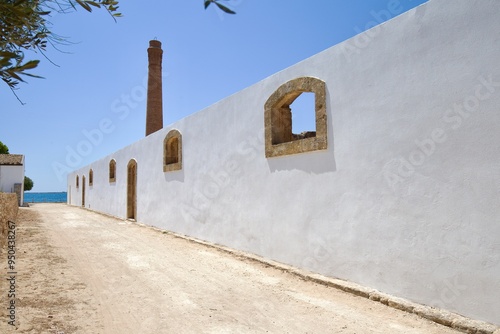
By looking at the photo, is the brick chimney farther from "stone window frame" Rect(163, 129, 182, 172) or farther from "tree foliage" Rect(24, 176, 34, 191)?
"tree foliage" Rect(24, 176, 34, 191)

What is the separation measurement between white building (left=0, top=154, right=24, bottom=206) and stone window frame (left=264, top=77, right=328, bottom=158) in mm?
25246

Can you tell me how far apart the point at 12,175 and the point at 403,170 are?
28.7 meters

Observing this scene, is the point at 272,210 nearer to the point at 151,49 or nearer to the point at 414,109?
the point at 414,109

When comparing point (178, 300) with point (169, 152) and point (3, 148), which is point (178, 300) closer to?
point (169, 152)

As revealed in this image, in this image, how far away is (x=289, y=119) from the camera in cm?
563

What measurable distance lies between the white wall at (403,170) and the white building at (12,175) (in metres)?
25.1

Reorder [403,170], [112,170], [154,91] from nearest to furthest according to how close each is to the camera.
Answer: [403,170] < [112,170] < [154,91]

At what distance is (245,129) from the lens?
620cm

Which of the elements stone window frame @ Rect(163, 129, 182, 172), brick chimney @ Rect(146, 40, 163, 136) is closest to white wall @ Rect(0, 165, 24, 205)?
brick chimney @ Rect(146, 40, 163, 136)

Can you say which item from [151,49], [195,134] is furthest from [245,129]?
[151,49]

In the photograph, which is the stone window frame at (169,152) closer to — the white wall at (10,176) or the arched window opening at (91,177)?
the arched window opening at (91,177)

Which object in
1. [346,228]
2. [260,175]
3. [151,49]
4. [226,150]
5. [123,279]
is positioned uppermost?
[151,49]

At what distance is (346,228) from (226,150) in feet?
11.1

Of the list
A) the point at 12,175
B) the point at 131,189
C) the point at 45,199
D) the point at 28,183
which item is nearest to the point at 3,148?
the point at 28,183
